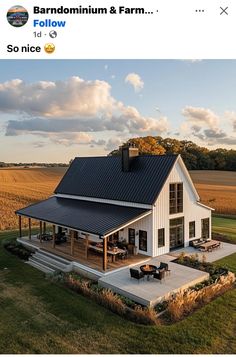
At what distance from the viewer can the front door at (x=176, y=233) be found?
19344 mm

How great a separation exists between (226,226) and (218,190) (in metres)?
26.1

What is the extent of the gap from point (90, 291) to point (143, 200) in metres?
6.74

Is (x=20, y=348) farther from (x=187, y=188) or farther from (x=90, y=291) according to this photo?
(x=187, y=188)

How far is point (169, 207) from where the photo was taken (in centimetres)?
1908

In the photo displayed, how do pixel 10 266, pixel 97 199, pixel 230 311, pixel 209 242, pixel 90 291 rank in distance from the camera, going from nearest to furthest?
pixel 230 311 < pixel 90 291 < pixel 10 266 < pixel 209 242 < pixel 97 199

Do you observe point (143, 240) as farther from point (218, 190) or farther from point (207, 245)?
point (218, 190)

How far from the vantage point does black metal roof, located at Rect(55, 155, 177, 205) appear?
18922mm

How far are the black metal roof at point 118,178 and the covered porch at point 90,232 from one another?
94 centimetres

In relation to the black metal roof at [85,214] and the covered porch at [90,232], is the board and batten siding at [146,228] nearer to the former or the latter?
the covered porch at [90,232]

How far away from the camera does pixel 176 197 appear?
19578 mm

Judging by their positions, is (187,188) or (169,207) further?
(187,188)

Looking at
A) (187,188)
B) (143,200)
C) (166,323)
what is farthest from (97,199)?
(166,323)

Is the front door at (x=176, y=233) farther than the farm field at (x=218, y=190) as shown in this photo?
No

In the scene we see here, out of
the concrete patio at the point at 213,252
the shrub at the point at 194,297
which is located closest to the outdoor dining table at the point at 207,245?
the concrete patio at the point at 213,252
